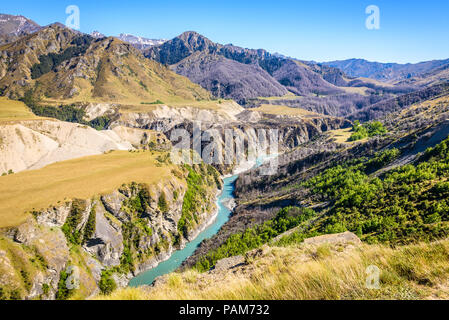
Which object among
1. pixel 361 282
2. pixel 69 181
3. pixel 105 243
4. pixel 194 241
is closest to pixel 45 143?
pixel 69 181

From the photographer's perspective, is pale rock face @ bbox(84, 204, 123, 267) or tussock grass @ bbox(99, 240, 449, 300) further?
pale rock face @ bbox(84, 204, 123, 267)

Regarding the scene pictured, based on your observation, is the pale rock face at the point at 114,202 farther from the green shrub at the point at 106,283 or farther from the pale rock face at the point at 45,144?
the pale rock face at the point at 45,144

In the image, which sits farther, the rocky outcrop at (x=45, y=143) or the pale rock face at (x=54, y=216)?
the rocky outcrop at (x=45, y=143)

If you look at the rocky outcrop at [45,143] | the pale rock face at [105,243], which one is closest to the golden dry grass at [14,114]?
the rocky outcrop at [45,143]

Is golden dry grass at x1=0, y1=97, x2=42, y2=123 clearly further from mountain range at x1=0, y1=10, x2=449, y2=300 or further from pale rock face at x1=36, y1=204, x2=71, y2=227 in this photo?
pale rock face at x1=36, y1=204, x2=71, y2=227

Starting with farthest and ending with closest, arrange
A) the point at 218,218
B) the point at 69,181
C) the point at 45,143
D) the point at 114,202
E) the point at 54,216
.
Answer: the point at 45,143, the point at 218,218, the point at 69,181, the point at 114,202, the point at 54,216

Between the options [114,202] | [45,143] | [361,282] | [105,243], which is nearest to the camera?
[361,282]

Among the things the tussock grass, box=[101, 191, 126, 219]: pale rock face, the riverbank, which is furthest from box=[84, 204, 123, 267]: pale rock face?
the tussock grass

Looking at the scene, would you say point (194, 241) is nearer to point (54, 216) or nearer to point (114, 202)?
point (114, 202)
